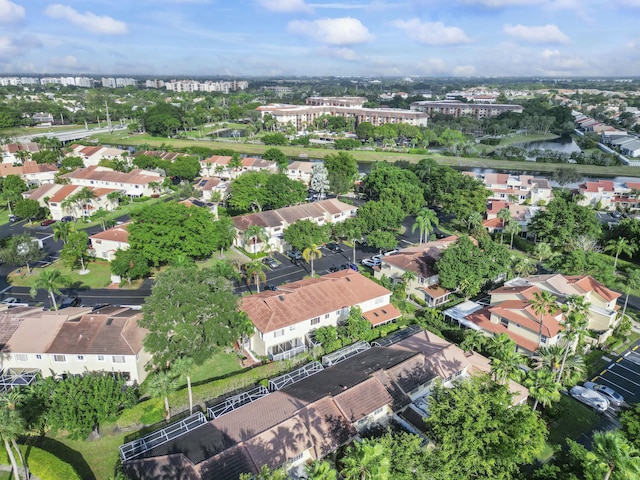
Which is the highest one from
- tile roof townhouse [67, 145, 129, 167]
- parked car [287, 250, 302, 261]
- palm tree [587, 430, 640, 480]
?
tile roof townhouse [67, 145, 129, 167]

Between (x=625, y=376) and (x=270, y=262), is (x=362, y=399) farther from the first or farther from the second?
(x=270, y=262)

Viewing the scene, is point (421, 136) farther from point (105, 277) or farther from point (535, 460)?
point (535, 460)

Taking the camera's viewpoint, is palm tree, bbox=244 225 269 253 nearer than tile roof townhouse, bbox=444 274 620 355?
No

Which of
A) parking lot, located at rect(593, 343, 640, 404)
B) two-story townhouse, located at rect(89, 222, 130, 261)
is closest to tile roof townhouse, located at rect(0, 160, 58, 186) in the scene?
two-story townhouse, located at rect(89, 222, 130, 261)

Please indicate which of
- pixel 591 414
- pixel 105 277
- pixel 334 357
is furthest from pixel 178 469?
pixel 105 277

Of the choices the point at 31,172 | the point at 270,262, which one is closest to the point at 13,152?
the point at 31,172

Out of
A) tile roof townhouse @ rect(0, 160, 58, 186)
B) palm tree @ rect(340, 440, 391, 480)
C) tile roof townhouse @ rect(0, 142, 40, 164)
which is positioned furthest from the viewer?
tile roof townhouse @ rect(0, 142, 40, 164)

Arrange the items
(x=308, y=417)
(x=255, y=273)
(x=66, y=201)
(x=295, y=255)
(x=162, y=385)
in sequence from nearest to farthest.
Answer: (x=308, y=417) < (x=162, y=385) < (x=255, y=273) < (x=295, y=255) < (x=66, y=201)

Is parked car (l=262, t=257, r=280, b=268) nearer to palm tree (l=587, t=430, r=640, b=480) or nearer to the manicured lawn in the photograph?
the manicured lawn
